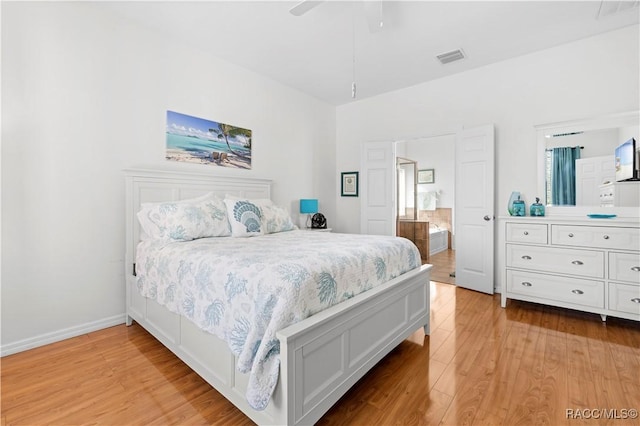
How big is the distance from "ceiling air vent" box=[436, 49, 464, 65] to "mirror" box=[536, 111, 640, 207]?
49.9 inches

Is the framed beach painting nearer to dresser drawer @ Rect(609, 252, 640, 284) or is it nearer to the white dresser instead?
the white dresser

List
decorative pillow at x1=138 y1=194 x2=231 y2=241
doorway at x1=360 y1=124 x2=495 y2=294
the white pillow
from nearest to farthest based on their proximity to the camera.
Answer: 1. decorative pillow at x1=138 y1=194 x2=231 y2=241
2. the white pillow
3. doorway at x1=360 y1=124 x2=495 y2=294

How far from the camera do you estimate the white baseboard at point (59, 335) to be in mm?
2211

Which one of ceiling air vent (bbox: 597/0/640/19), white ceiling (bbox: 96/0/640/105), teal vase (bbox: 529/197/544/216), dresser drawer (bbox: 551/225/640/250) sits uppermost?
white ceiling (bbox: 96/0/640/105)

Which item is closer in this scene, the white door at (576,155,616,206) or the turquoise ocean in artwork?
the white door at (576,155,616,206)

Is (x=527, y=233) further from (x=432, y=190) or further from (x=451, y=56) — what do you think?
(x=432, y=190)

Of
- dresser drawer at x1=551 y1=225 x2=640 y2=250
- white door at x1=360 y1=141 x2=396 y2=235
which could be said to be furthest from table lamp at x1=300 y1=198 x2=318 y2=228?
dresser drawer at x1=551 y1=225 x2=640 y2=250

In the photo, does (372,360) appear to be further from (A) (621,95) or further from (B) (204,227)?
(A) (621,95)

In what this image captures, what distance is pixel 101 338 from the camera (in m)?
2.46

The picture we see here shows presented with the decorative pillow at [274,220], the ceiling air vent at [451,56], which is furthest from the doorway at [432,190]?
the decorative pillow at [274,220]

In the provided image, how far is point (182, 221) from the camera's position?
98.3 inches

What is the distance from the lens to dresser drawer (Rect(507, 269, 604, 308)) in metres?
2.72

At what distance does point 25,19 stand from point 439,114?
433cm

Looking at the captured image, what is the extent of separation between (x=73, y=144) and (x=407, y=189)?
574 centimetres
